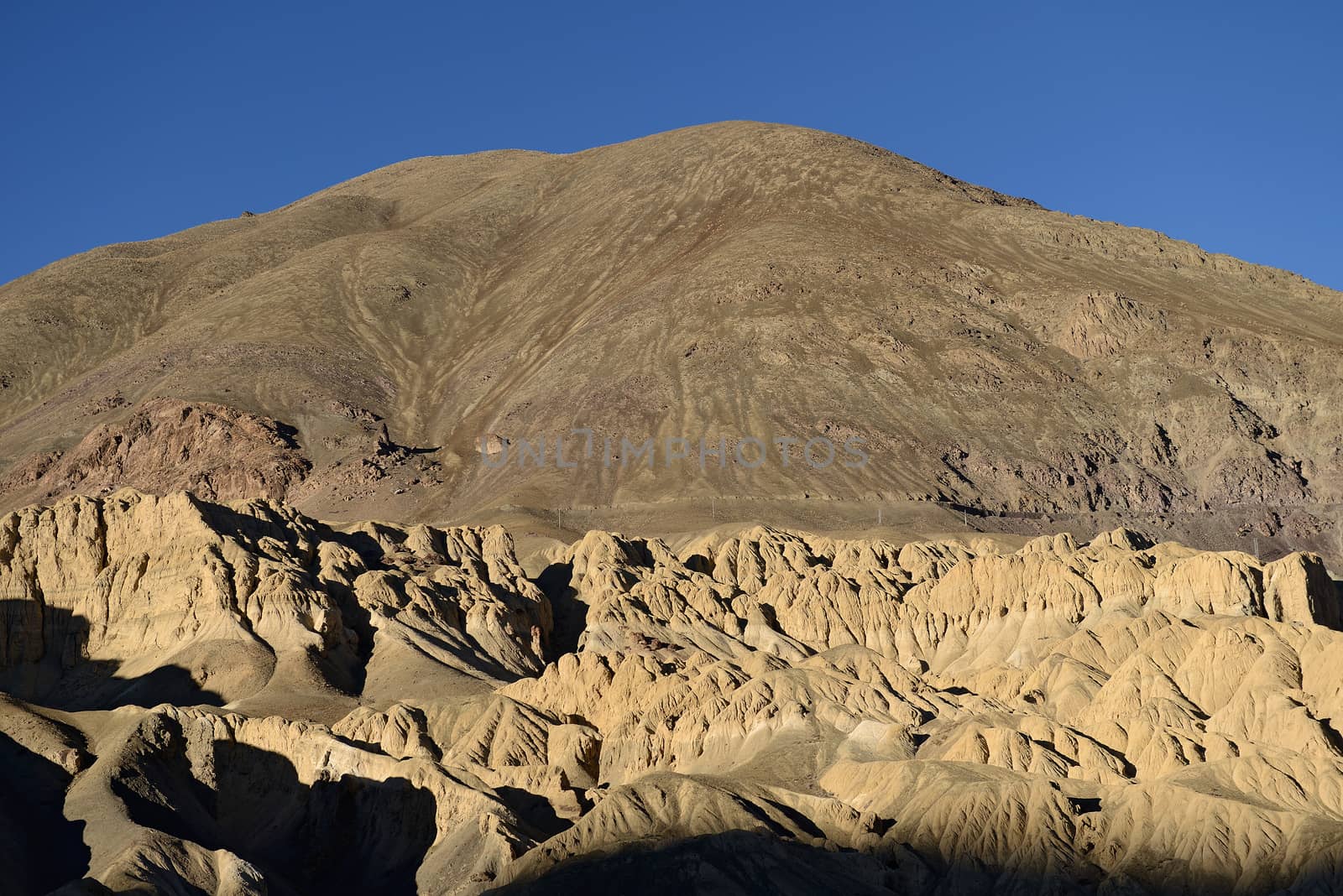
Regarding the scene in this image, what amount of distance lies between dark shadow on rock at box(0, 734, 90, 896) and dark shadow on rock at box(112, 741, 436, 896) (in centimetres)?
272

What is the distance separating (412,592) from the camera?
12025 centimetres

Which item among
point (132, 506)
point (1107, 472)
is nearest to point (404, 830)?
point (132, 506)

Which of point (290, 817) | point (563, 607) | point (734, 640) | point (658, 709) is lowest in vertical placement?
point (290, 817)

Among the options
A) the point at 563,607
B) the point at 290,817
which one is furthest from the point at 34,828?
the point at 563,607

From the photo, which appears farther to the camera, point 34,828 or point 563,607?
point 563,607

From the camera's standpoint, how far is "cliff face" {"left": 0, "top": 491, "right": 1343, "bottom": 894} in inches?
2717

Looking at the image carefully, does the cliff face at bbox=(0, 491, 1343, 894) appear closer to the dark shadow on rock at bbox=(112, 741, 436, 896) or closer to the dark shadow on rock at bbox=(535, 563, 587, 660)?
Answer: the dark shadow on rock at bbox=(112, 741, 436, 896)

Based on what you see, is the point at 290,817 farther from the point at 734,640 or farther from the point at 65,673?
the point at 734,640

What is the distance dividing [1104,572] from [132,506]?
61251 mm

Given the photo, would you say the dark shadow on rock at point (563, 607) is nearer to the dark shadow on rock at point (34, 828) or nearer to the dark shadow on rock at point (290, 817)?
the dark shadow on rock at point (290, 817)

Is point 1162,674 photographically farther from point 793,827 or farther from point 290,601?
point 290,601

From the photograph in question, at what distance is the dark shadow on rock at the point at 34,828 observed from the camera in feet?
229

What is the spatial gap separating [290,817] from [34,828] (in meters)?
12.4

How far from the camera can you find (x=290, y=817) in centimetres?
8319
